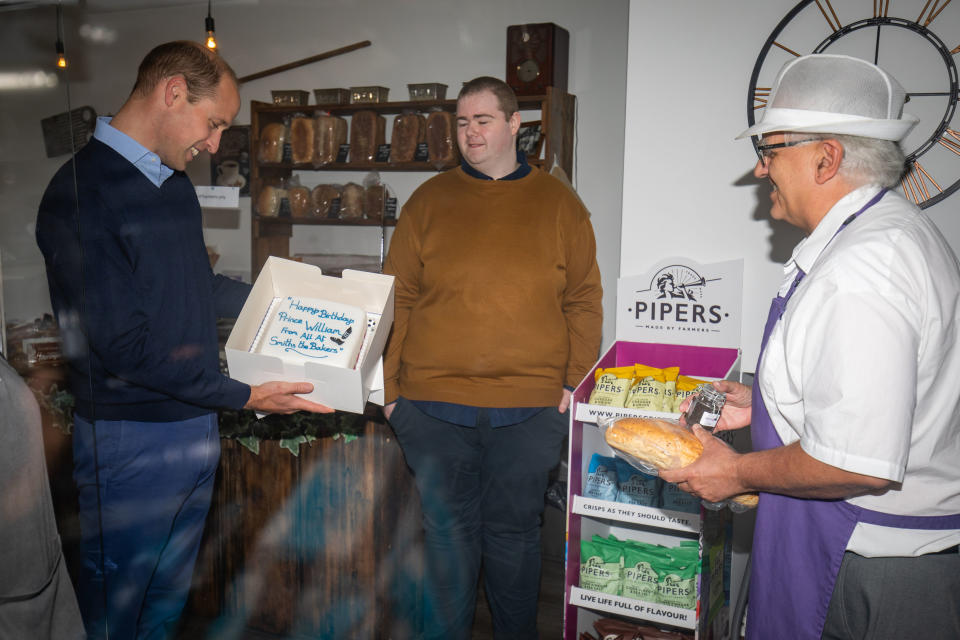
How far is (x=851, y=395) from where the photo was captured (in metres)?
1.06

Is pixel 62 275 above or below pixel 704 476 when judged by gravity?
above

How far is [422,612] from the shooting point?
2508 mm

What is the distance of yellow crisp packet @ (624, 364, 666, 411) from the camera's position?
76.7 inches

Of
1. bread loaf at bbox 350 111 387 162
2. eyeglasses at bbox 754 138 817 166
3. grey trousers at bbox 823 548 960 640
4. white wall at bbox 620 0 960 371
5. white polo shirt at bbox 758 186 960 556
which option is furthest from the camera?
bread loaf at bbox 350 111 387 162

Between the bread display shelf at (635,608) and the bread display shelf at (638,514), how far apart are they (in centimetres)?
22

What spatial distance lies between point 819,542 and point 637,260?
50.5 inches

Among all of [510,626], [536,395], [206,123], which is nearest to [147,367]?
[206,123]

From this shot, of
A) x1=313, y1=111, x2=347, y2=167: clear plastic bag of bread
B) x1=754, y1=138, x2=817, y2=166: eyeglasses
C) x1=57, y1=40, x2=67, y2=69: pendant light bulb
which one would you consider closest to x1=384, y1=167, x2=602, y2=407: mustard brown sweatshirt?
x1=754, y1=138, x2=817, y2=166: eyeglasses

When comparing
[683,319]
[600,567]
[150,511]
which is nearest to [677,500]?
[600,567]

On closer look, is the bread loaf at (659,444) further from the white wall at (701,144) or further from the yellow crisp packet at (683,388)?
the white wall at (701,144)

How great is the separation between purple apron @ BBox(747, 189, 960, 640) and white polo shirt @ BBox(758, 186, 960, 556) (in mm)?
18

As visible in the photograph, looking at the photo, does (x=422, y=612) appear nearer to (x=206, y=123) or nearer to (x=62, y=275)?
(x=206, y=123)

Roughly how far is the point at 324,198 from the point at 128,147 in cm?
284

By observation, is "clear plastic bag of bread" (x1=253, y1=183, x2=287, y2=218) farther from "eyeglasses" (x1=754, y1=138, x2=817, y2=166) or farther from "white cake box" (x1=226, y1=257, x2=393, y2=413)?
"eyeglasses" (x1=754, y1=138, x2=817, y2=166)
